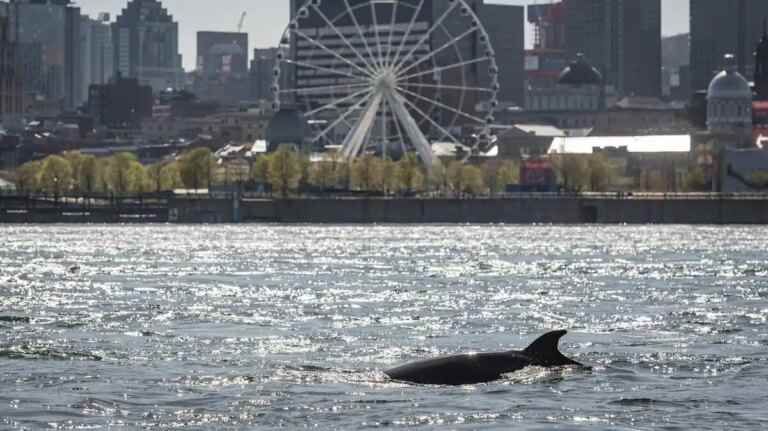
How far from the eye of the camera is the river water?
1766 inches

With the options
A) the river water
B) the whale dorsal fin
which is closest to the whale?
the whale dorsal fin

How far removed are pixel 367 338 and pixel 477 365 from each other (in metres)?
11.4

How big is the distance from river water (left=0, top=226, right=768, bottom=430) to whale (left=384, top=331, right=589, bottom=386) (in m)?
0.27

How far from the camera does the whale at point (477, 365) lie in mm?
48344

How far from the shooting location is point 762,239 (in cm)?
14962

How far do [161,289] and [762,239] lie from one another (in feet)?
236

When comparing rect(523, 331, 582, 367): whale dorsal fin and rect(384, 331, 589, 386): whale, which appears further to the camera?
rect(523, 331, 582, 367): whale dorsal fin

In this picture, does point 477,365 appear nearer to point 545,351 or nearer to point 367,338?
point 545,351

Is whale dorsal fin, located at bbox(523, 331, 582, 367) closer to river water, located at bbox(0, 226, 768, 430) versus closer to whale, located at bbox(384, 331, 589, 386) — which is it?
whale, located at bbox(384, 331, 589, 386)

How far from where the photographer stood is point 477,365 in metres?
48.8

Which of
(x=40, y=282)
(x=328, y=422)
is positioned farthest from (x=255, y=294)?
(x=328, y=422)

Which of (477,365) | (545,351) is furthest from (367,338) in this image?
(477,365)

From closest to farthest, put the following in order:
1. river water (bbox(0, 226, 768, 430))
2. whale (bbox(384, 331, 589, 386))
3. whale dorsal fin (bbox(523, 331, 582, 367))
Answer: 1. river water (bbox(0, 226, 768, 430))
2. whale (bbox(384, 331, 589, 386))
3. whale dorsal fin (bbox(523, 331, 582, 367))

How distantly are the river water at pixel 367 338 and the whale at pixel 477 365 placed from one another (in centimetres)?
27
